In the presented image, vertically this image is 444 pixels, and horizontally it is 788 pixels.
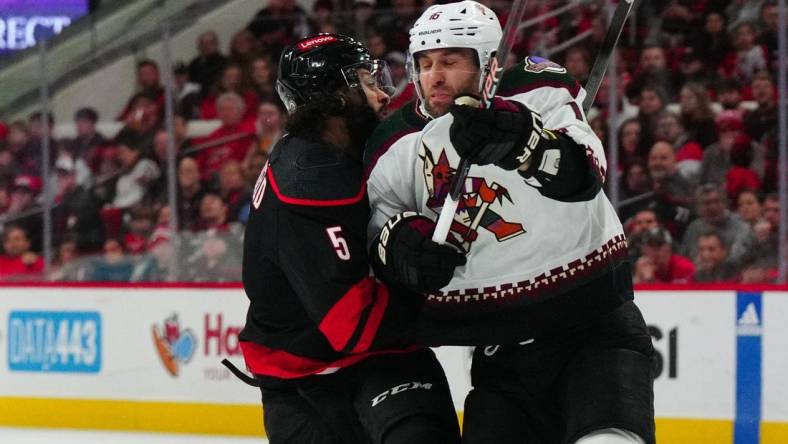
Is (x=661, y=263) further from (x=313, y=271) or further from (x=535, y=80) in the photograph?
(x=313, y=271)

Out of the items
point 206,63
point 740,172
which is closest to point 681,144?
point 740,172

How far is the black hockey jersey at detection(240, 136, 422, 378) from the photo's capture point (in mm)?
2479

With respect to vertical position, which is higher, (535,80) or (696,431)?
(535,80)

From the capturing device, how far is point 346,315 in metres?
2.47

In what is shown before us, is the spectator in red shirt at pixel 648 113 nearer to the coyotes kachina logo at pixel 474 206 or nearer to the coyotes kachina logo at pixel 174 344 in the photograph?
the coyotes kachina logo at pixel 174 344

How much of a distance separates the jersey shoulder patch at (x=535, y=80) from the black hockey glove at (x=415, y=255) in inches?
13.0

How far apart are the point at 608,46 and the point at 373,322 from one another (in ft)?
2.62

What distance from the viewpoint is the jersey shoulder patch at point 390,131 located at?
8.67 feet

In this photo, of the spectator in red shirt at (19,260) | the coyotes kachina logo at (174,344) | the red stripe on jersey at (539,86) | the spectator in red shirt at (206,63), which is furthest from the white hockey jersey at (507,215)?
the spectator in red shirt at (19,260)

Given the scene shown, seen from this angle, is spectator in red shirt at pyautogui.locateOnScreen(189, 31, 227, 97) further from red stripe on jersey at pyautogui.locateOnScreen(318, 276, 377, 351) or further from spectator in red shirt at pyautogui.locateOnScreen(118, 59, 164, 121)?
red stripe on jersey at pyautogui.locateOnScreen(318, 276, 377, 351)

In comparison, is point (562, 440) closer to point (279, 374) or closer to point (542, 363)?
point (542, 363)

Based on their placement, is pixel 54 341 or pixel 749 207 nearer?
pixel 749 207

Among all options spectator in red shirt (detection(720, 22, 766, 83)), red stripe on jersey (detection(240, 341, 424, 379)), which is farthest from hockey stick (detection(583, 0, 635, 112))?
spectator in red shirt (detection(720, 22, 766, 83))

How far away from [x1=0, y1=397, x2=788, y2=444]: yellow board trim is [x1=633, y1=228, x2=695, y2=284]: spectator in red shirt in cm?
91
